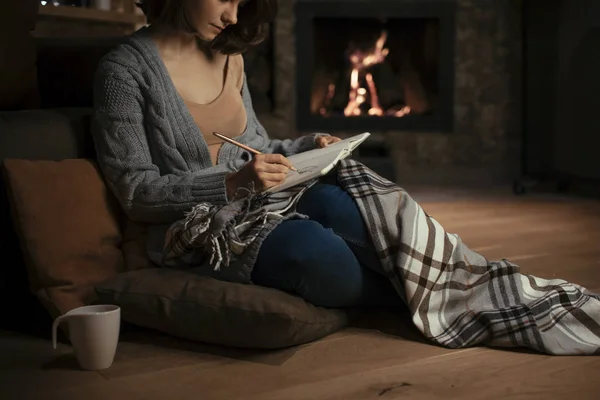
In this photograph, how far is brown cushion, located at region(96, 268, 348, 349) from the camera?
125 cm

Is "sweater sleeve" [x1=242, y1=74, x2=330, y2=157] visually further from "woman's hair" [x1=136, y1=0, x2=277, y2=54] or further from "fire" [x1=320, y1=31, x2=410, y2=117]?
"fire" [x1=320, y1=31, x2=410, y2=117]

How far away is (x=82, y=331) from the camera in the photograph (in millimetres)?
1163

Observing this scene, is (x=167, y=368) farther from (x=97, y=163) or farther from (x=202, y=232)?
(x=97, y=163)

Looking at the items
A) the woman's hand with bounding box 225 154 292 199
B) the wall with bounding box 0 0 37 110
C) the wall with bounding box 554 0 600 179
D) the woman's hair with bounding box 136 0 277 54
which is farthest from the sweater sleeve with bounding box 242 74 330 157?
the wall with bounding box 554 0 600 179

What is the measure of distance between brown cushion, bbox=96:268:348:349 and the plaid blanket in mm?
76

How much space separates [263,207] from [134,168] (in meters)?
0.24

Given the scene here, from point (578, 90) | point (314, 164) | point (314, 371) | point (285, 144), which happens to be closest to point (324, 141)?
point (285, 144)

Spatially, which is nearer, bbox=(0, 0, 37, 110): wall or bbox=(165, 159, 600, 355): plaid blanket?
bbox=(165, 159, 600, 355): plaid blanket

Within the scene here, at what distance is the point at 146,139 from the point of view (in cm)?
141

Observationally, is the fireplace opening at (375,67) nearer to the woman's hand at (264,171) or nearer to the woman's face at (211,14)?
the woman's face at (211,14)

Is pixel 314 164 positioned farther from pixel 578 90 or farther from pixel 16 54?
pixel 578 90

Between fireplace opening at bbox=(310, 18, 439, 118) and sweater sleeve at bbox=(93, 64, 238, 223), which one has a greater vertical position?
fireplace opening at bbox=(310, 18, 439, 118)

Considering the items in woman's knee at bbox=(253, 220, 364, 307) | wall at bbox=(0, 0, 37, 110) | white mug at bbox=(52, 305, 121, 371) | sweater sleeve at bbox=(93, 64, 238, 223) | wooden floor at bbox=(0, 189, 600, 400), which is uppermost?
wall at bbox=(0, 0, 37, 110)

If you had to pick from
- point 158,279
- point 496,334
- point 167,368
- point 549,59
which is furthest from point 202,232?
point 549,59
